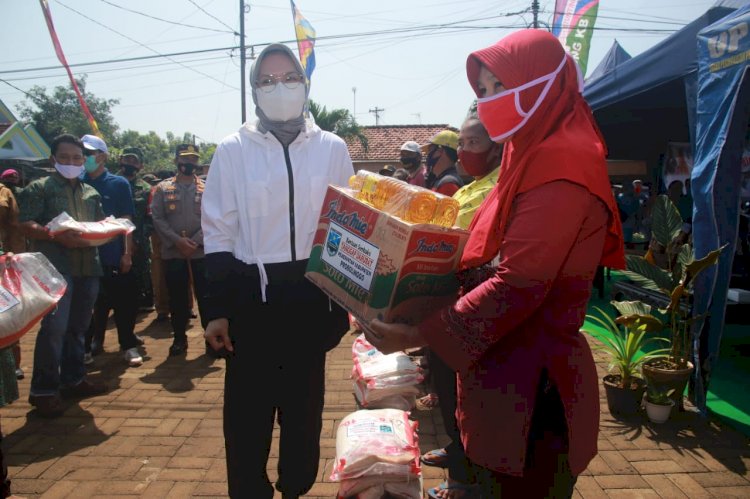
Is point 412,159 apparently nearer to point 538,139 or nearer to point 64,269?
point 64,269

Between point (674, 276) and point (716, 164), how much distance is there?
89 cm

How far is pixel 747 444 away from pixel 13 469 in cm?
475

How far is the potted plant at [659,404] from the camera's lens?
11.7ft

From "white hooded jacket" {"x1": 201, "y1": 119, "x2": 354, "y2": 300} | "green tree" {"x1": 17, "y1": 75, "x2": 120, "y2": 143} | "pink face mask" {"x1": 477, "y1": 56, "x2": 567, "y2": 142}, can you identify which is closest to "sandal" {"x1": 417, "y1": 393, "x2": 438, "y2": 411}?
"white hooded jacket" {"x1": 201, "y1": 119, "x2": 354, "y2": 300}

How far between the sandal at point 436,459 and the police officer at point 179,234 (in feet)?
10.3

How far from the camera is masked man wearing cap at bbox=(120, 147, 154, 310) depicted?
6.41 metres

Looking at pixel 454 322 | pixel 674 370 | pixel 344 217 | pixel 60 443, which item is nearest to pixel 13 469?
pixel 60 443

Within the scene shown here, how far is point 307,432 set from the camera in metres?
2.18

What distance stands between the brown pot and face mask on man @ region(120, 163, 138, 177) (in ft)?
20.5

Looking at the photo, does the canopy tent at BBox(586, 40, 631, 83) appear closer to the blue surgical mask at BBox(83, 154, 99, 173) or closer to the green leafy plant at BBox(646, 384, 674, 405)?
the green leafy plant at BBox(646, 384, 674, 405)

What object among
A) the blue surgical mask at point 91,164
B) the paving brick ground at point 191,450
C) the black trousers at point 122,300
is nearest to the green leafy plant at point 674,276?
the paving brick ground at point 191,450

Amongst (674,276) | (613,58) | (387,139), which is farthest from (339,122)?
(674,276)

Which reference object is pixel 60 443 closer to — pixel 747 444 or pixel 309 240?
pixel 309 240

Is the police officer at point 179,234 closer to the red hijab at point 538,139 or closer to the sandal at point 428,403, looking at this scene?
the sandal at point 428,403
